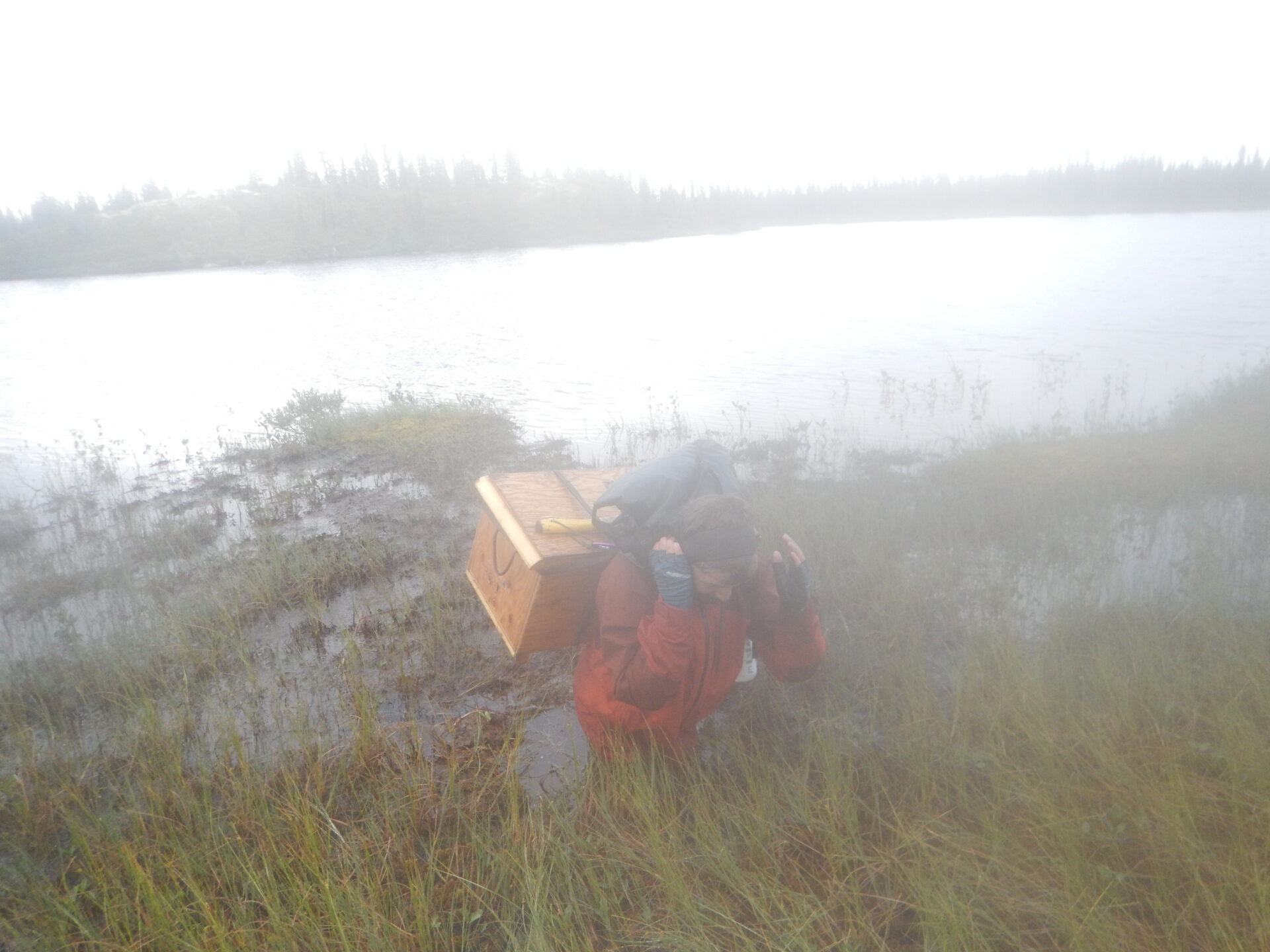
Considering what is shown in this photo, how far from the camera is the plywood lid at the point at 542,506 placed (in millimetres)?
2814

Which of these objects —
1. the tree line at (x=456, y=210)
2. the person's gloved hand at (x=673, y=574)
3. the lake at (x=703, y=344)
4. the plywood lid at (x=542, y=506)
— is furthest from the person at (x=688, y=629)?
the tree line at (x=456, y=210)

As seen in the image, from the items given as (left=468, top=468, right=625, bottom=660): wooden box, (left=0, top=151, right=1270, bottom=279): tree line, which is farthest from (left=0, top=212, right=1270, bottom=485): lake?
(left=0, top=151, right=1270, bottom=279): tree line

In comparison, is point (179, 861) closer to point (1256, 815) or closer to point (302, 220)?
point (1256, 815)

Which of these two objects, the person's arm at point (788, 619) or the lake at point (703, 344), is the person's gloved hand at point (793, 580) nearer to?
the person's arm at point (788, 619)

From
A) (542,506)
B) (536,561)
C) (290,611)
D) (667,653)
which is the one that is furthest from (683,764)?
(290,611)

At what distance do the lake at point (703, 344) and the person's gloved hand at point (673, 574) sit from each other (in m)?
6.05

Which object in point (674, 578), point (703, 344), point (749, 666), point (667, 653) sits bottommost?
point (703, 344)

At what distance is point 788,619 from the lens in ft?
9.77

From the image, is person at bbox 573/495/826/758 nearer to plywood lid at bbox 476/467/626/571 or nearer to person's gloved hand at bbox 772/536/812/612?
person's gloved hand at bbox 772/536/812/612

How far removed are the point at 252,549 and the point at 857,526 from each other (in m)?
4.58

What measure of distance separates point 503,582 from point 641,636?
77 centimetres

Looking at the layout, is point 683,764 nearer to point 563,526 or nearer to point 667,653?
point 667,653

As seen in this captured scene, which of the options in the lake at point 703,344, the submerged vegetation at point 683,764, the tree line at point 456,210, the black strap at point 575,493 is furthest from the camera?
the tree line at point 456,210

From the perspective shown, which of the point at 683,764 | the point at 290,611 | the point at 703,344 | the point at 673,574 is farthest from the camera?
the point at 703,344
